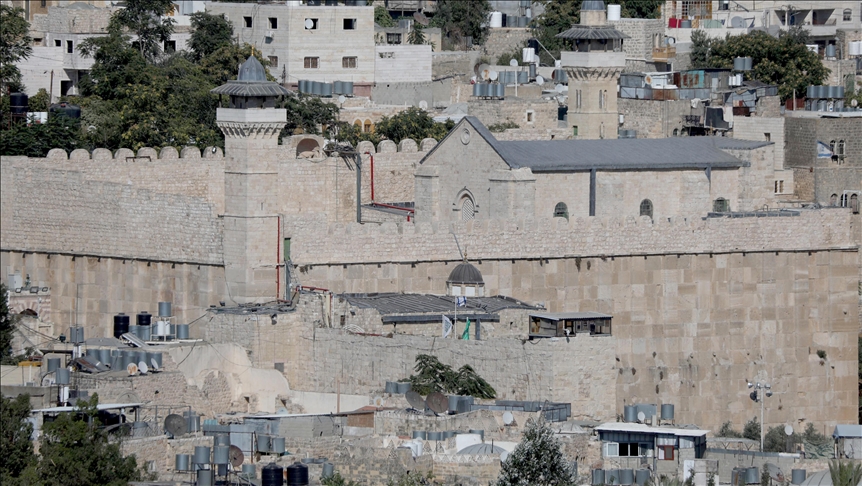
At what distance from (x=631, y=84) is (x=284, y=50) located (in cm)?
1452

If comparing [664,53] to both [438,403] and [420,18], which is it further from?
[438,403]

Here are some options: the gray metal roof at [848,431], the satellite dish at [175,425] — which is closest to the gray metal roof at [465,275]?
the gray metal roof at [848,431]

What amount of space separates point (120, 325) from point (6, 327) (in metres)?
3.18

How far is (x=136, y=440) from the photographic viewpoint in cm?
6656

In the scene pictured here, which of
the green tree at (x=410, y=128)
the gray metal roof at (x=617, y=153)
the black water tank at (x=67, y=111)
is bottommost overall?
the gray metal roof at (x=617, y=153)

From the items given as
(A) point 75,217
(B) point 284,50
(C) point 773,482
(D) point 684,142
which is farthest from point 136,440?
(B) point 284,50

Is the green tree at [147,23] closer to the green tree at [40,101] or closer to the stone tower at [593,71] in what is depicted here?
the green tree at [40,101]

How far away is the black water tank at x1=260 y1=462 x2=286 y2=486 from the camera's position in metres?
62.5

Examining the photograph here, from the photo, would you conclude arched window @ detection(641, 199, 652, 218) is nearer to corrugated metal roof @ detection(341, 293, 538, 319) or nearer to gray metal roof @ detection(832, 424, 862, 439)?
corrugated metal roof @ detection(341, 293, 538, 319)

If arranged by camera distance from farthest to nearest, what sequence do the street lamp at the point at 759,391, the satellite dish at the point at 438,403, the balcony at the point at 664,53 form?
the balcony at the point at 664,53 < the street lamp at the point at 759,391 < the satellite dish at the point at 438,403

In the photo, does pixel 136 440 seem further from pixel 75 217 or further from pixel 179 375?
pixel 75 217

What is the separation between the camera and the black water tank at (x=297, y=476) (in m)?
63.0

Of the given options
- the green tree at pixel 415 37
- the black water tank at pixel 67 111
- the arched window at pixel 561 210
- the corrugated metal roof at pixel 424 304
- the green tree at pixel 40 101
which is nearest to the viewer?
the corrugated metal roof at pixel 424 304

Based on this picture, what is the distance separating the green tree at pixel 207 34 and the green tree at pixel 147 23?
99cm
